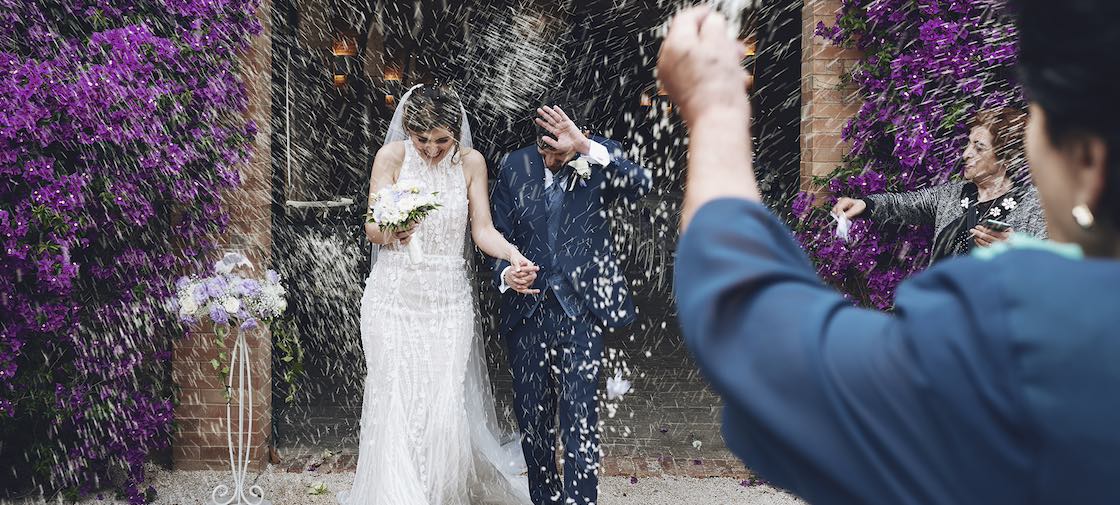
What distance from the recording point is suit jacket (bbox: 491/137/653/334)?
4.29 metres

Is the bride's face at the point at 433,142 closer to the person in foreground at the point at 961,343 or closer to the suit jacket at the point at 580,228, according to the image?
the suit jacket at the point at 580,228

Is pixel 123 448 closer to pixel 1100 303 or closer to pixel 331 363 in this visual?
pixel 331 363

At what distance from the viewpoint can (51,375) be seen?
464cm

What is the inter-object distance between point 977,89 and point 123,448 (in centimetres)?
514

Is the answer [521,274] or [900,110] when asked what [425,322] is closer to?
[521,274]

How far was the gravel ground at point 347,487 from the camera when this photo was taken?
4.97 metres

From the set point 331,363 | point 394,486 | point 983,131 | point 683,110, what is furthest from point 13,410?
point 983,131

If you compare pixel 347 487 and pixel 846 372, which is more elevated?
pixel 846 372

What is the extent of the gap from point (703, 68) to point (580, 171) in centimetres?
328

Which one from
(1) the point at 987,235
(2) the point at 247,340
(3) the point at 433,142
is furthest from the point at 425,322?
(1) the point at 987,235

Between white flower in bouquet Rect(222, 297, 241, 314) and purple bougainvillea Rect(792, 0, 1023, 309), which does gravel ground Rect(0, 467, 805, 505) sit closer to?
white flower in bouquet Rect(222, 297, 241, 314)

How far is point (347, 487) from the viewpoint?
16.9 feet

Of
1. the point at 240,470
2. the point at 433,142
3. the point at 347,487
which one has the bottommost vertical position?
the point at 347,487

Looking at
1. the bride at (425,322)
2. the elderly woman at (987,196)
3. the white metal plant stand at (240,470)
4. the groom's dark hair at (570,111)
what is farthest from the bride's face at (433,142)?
the elderly woman at (987,196)
